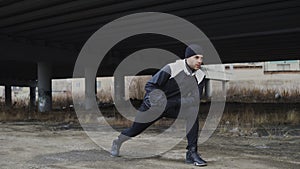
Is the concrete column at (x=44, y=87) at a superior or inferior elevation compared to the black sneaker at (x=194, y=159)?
superior

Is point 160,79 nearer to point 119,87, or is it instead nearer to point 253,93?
point 119,87

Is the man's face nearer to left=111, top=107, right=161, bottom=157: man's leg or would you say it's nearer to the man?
the man

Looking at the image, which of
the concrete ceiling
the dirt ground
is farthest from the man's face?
the concrete ceiling

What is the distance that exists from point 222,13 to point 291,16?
2.53 metres

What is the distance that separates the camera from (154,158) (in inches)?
191

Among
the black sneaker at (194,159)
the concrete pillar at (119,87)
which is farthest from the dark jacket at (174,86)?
the concrete pillar at (119,87)

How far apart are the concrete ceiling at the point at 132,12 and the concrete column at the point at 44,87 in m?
1.34

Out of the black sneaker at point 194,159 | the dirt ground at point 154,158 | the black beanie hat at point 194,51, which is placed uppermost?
the black beanie hat at point 194,51

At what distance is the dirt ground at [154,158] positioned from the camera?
4.43 metres

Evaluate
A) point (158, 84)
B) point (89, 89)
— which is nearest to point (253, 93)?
point (89, 89)

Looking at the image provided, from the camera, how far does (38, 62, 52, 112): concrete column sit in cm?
1802

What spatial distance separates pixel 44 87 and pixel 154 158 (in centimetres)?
1486

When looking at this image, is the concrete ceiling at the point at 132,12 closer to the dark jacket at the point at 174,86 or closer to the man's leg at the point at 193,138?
the dark jacket at the point at 174,86

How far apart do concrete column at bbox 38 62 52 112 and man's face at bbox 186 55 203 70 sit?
48.9ft
